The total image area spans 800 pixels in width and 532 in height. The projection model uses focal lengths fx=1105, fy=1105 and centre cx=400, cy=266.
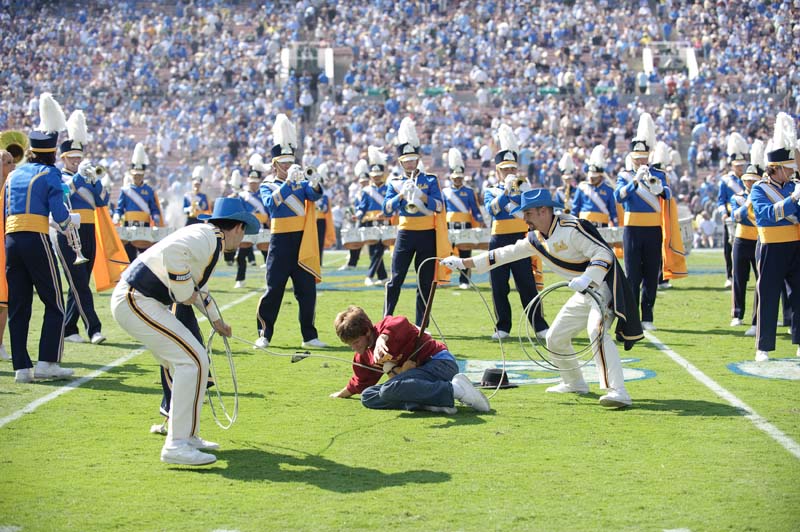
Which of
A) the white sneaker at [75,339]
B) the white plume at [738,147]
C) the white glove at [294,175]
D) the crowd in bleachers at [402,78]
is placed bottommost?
the white sneaker at [75,339]

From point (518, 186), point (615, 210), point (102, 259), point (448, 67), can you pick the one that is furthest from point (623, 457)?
point (448, 67)

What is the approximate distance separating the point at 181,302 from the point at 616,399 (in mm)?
3318

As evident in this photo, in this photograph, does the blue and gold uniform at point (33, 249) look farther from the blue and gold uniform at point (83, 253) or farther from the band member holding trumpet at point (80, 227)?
the band member holding trumpet at point (80, 227)

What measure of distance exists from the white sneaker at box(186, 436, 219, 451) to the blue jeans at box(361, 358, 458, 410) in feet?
5.09

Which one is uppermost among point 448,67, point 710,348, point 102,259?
point 448,67

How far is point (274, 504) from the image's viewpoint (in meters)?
5.59

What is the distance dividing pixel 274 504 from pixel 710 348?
22.0 ft

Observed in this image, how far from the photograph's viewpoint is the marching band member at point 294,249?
11406mm

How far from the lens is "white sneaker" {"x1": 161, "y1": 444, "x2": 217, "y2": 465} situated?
6309mm

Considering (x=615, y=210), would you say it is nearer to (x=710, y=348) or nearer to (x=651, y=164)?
(x=651, y=164)

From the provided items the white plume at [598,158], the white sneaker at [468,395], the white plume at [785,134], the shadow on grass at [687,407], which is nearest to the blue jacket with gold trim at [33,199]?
the white sneaker at [468,395]

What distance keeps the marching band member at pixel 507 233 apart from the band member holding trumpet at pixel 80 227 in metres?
4.30

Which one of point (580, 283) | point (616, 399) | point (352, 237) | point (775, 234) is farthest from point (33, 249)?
point (352, 237)

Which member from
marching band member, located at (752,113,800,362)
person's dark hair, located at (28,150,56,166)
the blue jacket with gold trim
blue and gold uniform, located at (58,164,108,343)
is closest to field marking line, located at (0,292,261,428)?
blue and gold uniform, located at (58,164,108,343)
